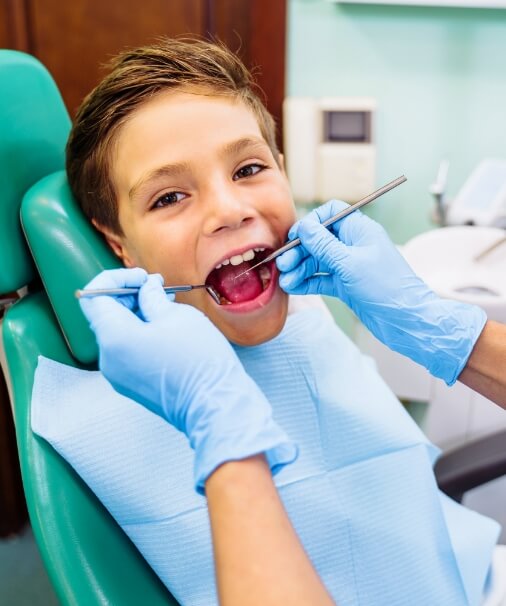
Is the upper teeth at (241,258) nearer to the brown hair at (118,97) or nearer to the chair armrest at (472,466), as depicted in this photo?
the brown hair at (118,97)

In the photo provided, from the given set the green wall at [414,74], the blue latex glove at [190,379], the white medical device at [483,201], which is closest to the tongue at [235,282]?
the blue latex glove at [190,379]

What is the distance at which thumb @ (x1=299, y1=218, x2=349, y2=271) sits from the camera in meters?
1.10

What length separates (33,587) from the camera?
206cm

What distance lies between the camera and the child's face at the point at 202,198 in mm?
1137

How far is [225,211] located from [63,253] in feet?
0.99

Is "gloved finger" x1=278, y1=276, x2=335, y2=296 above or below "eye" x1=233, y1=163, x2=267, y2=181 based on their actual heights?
below

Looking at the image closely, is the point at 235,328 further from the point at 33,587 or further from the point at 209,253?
the point at 33,587

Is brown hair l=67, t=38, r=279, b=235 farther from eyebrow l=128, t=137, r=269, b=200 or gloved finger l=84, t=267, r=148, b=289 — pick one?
gloved finger l=84, t=267, r=148, b=289

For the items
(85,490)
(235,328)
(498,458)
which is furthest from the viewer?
(498,458)

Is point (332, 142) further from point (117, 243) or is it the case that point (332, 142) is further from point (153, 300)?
point (153, 300)

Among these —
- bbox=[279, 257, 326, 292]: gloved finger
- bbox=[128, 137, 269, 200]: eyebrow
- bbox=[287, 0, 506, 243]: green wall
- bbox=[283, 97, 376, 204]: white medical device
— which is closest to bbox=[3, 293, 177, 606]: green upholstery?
bbox=[128, 137, 269, 200]: eyebrow

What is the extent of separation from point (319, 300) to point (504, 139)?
0.98 meters

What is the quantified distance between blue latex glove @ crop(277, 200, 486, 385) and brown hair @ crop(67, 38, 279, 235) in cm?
32

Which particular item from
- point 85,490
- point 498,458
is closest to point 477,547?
point 498,458
